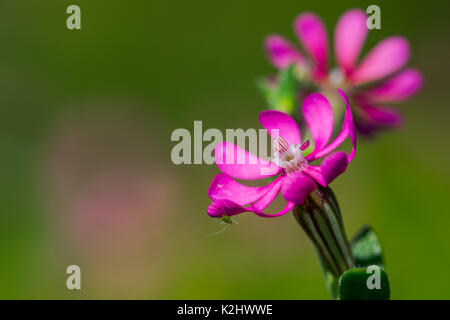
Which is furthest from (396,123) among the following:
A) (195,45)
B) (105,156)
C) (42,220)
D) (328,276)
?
(195,45)

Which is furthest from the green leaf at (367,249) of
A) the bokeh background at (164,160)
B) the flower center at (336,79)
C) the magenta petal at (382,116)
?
the bokeh background at (164,160)

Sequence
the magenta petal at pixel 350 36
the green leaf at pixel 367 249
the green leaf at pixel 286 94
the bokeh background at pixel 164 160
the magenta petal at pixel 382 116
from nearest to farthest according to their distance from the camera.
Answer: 1. the green leaf at pixel 367 249
2. the green leaf at pixel 286 94
3. the magenta petal at pixel 382 116
4. the magenta petal at pixel 350 36
5. the bokeh background at pixel 164 160

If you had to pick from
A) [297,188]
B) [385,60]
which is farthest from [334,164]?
[385,60]

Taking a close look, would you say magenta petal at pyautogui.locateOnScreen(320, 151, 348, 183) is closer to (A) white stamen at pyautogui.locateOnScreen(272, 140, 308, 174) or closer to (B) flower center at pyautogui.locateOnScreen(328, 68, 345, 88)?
(A) white stamen at pyautogui.locateOnScreen(272, 140, 308, 174)

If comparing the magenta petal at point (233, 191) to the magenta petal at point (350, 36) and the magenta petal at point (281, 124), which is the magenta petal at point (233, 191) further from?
the magenta petal at point (350, 36)
